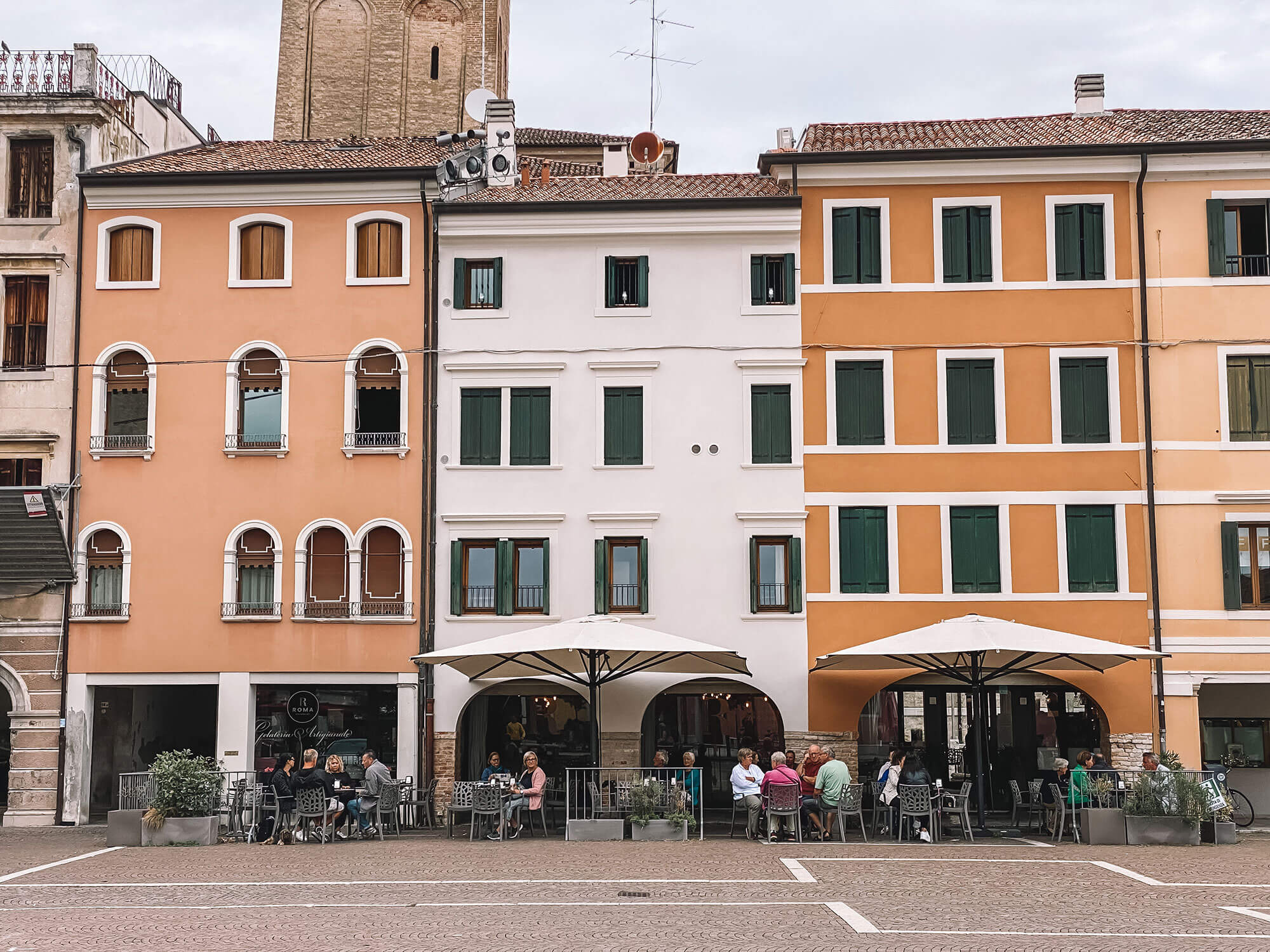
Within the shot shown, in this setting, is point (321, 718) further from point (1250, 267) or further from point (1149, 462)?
point (1250, 267)

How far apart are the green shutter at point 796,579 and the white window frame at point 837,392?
2020 millimetres

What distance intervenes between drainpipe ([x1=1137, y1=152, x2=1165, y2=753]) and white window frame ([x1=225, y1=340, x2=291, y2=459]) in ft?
51.3

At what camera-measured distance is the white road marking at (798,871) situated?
17453mm

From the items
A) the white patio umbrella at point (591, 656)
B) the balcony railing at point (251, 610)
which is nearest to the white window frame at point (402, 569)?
the balcony railing at point (251, 610)

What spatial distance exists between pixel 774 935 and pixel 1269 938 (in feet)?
14.4

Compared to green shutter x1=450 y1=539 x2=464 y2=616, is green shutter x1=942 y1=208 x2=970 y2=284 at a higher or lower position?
higher

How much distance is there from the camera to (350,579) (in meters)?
27.7

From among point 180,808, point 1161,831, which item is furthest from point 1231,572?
point 180,808

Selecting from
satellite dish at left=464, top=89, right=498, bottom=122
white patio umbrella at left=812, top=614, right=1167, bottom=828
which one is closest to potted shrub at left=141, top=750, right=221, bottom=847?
white patio umbrella at left=812, top=614, right=1167, bottom=828

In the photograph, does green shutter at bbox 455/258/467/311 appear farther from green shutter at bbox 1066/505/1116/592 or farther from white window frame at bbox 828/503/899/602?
green shutter at bbox 1066/505/1116/592

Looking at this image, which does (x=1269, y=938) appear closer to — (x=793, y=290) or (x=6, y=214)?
(x=793, y=290)

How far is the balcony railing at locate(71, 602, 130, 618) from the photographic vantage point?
2778 cm

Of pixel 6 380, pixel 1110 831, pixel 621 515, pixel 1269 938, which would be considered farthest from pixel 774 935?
pixel 6 380

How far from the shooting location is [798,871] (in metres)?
18.2
